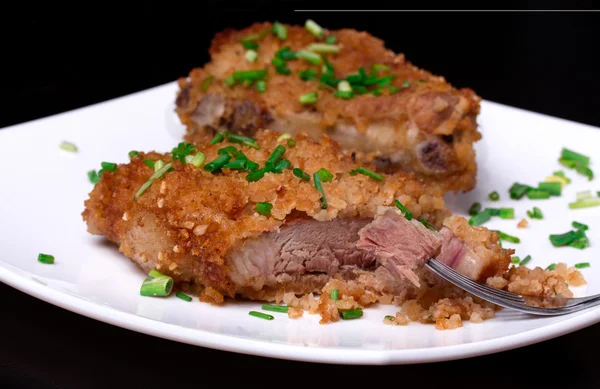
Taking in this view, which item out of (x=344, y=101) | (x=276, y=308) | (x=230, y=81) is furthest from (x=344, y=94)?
(x=276, y=308)

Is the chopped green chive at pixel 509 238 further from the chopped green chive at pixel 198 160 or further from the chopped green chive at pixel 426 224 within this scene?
the chopped green chive at pixel 198 160

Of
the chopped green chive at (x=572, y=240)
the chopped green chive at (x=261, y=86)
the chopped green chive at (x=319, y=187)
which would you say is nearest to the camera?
the chopped green chive at (x=319, y=187)

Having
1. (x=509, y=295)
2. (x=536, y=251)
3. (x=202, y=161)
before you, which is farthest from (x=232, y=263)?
(x=536, y=251)

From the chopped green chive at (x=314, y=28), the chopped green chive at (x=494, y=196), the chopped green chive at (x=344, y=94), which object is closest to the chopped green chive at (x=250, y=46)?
the chopped green chive at (x=314, y=28)

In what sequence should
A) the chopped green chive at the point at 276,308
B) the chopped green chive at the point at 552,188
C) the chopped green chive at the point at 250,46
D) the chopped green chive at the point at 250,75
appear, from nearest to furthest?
the chopped green chive at the point at 276,308
the chopped green chive at the point at 552,188
the chopped green chive at the point at 250,75
the chopped green chive at the point at 250,46

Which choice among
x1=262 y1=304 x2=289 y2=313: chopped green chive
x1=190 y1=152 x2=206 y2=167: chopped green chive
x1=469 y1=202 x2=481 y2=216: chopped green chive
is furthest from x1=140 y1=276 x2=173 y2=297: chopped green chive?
x1=469 y1=202 x2=481 y2=216: chopped green chive

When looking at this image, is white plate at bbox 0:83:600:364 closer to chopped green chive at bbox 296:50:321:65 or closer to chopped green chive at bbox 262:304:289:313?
chopped green chive at bbox 262:304:289:313

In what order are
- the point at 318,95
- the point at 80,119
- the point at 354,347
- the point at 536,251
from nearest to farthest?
the point at 354,347 → the point at 536,251 → the point at 318,95 → the point at 80,119

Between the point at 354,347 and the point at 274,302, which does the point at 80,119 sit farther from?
the point at 354,347
